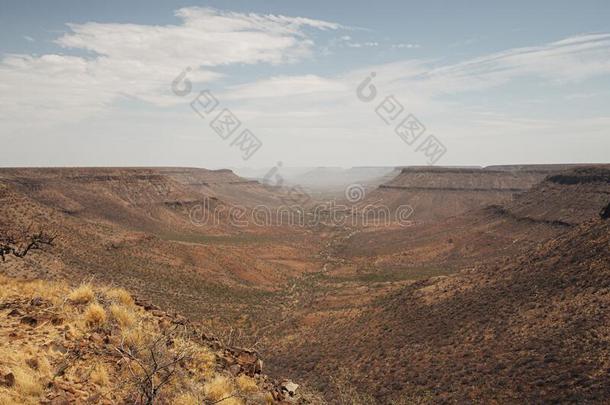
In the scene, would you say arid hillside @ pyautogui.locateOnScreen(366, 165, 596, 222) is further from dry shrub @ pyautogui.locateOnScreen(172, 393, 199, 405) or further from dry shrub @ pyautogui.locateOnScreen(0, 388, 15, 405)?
dry shrub @ pyautogui.locateOnScreen(0, 388, 15, 405)

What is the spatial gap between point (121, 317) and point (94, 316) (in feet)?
2.39

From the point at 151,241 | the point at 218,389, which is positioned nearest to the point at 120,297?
the point at 218,389

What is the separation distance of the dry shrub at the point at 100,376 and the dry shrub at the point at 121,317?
7.19 ft

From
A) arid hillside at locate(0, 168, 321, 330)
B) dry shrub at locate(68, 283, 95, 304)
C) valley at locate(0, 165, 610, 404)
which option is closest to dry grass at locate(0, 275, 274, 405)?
dry shrub at locate(68, 283, 95, 304)

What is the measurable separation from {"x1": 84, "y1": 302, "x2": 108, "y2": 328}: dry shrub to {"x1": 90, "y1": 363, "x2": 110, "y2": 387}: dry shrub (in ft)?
6.28

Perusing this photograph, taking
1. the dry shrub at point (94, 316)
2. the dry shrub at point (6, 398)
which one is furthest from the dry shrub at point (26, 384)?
the dry shrub at point (94, 316)

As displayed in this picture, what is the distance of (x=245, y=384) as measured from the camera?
1012 centimetres

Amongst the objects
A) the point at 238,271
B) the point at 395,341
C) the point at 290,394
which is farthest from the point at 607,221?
the point at 238,271

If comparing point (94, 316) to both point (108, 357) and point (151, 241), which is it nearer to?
point (108, 357)

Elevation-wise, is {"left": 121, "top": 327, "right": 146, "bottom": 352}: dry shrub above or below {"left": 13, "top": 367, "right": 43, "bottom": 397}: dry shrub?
below

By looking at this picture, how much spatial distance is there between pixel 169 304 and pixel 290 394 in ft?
82.7

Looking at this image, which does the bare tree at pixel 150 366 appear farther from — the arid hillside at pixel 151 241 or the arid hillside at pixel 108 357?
the arid hillside at pixel 151 241

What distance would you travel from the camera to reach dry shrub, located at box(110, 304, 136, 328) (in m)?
10.5

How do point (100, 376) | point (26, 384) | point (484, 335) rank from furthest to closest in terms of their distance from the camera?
point (484, 335), point (100, 376), point (26, 384)
